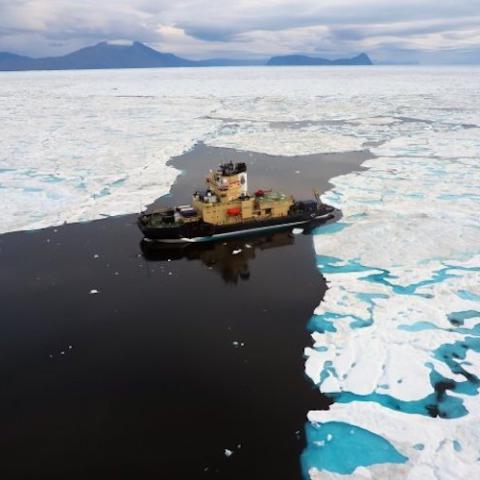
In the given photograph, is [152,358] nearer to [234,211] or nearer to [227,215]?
[227,215]

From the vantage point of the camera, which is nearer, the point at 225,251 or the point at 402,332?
the point at 402,332

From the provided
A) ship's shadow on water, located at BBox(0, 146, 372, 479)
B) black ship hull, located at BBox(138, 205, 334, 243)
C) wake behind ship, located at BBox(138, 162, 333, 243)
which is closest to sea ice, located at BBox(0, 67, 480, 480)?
ship's shadow on water, located at BBox(0, 146, 372, 479)

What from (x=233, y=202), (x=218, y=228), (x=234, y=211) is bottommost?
(x=218, y=228)

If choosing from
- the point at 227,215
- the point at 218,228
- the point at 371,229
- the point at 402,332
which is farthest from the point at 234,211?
the point at 402,332

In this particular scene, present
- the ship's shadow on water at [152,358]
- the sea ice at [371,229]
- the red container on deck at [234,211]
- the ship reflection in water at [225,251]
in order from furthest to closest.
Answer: the red container on deck at [234,211] < the ship reflection in water at [225,251] < the sea ice at [371,229] < the ship's shadow on water at [152,358]

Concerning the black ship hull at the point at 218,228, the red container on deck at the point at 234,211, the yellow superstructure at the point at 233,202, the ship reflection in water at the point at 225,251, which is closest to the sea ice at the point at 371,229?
the black ship hull at the point at 218,228

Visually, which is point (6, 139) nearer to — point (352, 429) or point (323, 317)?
point (323, 317)

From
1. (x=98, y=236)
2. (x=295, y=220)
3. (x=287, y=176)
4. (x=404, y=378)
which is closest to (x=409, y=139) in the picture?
(x=287, y=176)

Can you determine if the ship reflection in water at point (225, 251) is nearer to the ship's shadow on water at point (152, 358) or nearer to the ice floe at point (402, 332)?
the ship's shadow on water at point (152, 358)
